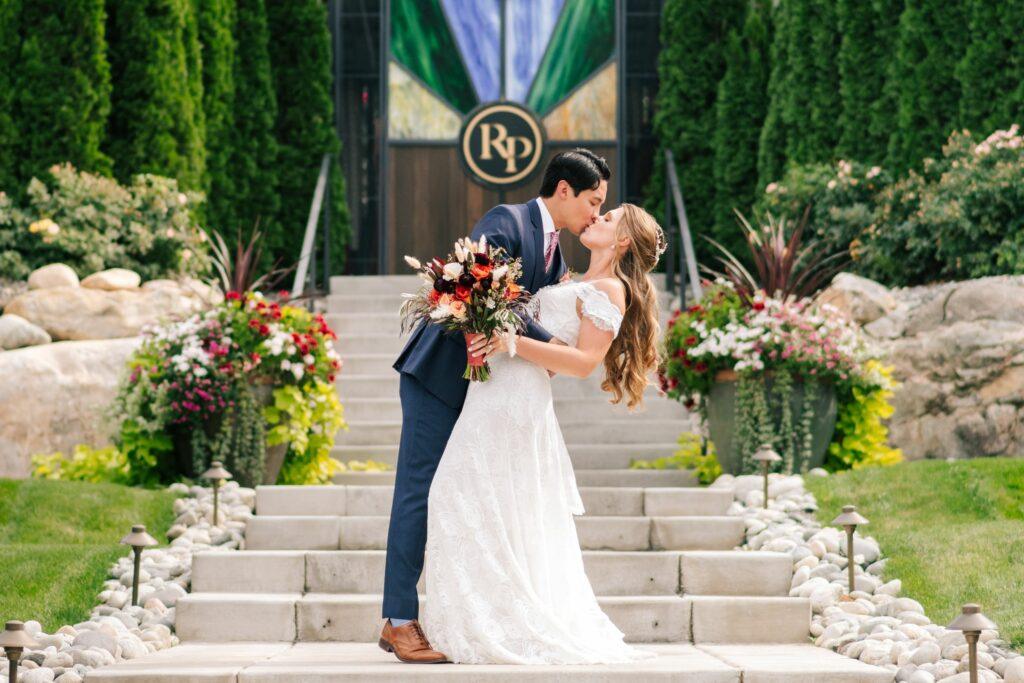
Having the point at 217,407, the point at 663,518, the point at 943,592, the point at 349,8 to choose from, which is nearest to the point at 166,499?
the point at 217,407

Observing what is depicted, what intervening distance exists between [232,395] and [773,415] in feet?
9.42

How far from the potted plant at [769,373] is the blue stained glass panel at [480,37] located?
582 centimetres

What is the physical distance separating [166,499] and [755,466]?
3.03 m

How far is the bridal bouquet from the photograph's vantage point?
3.88 meters

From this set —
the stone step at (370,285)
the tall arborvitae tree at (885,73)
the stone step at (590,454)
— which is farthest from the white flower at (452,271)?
the tall arborvitae tree at (885,73)

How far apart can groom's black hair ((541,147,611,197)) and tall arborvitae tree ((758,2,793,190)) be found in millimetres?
7443

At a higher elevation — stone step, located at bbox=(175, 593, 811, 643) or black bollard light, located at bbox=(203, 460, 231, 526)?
black bollard light, located at bbox=(203, 460, 231, 526)

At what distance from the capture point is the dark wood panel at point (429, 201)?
12.6 metres

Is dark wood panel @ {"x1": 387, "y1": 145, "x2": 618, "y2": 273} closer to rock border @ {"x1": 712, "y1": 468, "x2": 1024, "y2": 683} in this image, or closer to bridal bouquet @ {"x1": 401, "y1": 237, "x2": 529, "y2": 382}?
rock border @ {"x1": 712, "y1": 468, "x2": 1024, "y2": 683}

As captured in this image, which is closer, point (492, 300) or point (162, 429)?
point (492, 300)

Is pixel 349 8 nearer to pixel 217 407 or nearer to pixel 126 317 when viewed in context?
pixel 126 317

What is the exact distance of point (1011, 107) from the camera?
9.20 meters

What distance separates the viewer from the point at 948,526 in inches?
231

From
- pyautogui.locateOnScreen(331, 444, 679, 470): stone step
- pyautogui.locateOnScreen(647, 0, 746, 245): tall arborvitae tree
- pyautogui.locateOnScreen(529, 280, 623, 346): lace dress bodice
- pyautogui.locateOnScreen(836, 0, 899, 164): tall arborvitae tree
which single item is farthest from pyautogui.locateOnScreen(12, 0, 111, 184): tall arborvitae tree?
pyautogui.locateOnScreen(529, 280, 623, 346): lace dress bodice
